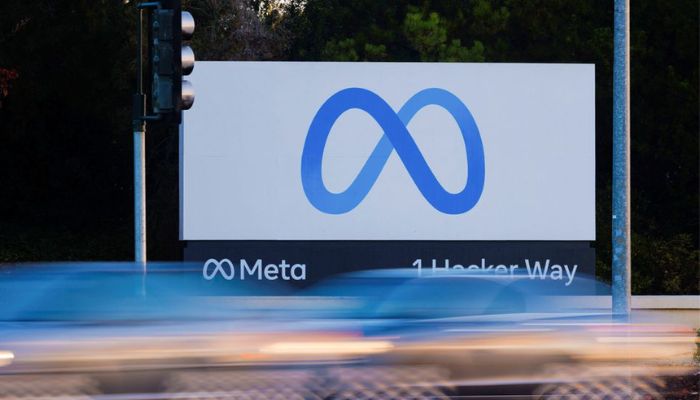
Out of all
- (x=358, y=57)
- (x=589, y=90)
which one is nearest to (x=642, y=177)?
(x=358, y=57)

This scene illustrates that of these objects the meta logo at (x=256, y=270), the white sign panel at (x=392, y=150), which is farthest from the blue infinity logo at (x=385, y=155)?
the meta logo at (x=256, y=270)

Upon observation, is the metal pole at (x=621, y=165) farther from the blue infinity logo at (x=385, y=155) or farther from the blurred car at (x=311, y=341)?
the blue infinity logo at (x=385, y=155)

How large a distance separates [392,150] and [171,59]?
410 inches

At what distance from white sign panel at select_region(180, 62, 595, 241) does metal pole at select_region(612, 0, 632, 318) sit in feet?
25.8

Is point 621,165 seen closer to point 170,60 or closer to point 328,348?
point 170,60

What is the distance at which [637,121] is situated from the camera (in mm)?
35531

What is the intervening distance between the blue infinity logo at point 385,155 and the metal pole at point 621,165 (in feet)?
26.1

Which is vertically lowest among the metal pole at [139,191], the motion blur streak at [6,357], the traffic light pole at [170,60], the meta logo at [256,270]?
the meta logo at [256,270]

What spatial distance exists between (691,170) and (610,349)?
26.2 metres

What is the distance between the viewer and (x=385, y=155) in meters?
21.8

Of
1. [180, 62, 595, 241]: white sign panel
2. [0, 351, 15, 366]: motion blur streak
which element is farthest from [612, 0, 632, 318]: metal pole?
[180, 62, 595, 241]: white sign panel

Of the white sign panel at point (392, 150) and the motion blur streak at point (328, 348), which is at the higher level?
the white sign panel at point (392, 150)

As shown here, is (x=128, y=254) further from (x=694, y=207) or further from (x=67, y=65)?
(x=694, y=207)

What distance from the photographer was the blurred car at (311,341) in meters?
8.91
